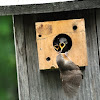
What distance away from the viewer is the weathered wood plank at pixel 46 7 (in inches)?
197

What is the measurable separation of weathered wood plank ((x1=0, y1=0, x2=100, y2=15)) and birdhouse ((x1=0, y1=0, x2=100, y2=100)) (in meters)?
0.14

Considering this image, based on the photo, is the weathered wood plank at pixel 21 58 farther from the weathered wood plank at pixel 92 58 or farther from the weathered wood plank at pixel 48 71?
the weathered wood plank at pixel 92 58

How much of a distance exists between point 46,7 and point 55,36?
0.30m

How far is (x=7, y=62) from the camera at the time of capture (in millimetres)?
8047

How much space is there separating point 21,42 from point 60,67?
0.53 metres

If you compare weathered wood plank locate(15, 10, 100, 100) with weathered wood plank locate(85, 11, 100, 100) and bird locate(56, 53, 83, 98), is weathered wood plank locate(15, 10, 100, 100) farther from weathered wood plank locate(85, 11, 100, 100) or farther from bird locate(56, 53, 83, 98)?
bird locate(56, 53, 83, 98)

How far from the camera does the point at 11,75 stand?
27.1ft

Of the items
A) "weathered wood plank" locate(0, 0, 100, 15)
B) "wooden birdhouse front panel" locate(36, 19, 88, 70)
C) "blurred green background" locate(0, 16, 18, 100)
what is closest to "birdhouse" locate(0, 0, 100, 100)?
"wooden birdhouse front panel" locate(36, 19, 88, 70)

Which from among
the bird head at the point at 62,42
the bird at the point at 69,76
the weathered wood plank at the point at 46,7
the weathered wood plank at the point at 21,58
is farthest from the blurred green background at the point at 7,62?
the bird at the point at 69,76

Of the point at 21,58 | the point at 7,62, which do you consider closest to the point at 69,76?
the point at 21,58

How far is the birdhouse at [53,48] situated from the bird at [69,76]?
0.30ft

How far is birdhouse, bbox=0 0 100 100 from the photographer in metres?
5.14

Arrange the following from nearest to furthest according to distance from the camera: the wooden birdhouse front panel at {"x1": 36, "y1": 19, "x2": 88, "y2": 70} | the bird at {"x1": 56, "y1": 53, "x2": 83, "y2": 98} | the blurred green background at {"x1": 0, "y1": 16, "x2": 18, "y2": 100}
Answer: the bird at {"x1": 56, "y1": 53, "x2": 83, "y2": 98} < the wooden birdhouse front panel at {"x1": 36, "y1": 19, "x2": 88, "y2": 70} < the blurred green background at {"x1": 0, "y1": 16, "x2": 18, "y2": 100}

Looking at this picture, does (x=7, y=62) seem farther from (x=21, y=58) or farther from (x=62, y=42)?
(x=62, y=42)
